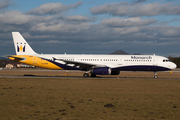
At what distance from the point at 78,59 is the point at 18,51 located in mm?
11417

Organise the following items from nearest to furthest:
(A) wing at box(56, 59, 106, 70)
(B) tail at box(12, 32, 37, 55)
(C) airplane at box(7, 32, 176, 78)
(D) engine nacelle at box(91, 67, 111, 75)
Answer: (D) engine nacelle at box(91, 67, 111, 75) < (A) wing at box(56, 59, 106, 70) < (C) airplane at box(7, 32, 176, 78) < (B) tail at box(12, 32, 37, 55)

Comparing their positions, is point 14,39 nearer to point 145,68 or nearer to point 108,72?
point 108,72

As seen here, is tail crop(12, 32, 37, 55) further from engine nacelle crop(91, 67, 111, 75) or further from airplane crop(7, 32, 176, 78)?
engine nacelle crop(91, 67, 111, 75)

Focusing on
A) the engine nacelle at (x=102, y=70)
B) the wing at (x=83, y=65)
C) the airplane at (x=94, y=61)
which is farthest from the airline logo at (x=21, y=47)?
the engine nacelle at (x=102, y=70)

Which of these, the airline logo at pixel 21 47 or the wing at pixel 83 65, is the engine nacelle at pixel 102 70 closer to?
the wing at pixel 83 65

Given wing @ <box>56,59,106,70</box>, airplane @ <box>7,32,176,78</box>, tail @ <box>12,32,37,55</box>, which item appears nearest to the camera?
wing @ <box>56,59,106,70</box>

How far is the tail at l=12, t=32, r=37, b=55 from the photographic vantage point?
4097cm

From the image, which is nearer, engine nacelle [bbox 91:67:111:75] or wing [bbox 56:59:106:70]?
engine nacelle [bbox 91:67:111:75]

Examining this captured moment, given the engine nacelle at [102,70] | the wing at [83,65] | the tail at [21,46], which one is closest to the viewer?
the engine nacelle at [102,70]

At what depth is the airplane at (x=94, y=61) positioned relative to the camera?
37875mm

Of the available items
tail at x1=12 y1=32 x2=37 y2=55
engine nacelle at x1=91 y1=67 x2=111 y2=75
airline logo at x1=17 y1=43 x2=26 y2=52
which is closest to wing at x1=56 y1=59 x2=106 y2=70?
engine nacelle at x1=91 y1=67 x2=111 y2=75

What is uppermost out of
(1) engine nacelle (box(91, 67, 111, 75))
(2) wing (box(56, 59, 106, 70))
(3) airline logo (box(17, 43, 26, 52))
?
(3) airline logo (box(17, 43, 26, 52))

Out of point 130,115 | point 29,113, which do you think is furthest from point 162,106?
point 29,113

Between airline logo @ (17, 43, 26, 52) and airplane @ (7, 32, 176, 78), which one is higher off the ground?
airline logo @ (17, 43, 26, 52)
